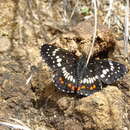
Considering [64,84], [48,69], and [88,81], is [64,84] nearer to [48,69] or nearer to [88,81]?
[88,81]

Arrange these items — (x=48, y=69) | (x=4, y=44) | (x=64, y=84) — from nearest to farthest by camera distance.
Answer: (x=64, y=84) → (x=48, y=69) → (x=4, y=44)

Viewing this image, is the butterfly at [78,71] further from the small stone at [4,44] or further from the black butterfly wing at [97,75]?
the small stone at [4,44]

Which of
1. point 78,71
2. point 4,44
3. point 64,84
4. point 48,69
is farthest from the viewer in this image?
point 4,44

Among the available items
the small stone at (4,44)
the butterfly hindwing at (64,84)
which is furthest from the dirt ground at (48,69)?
the butterfly hindwing at (64,84)

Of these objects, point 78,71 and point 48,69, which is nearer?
point 78,71

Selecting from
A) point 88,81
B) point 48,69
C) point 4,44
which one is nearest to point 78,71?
point 88,81

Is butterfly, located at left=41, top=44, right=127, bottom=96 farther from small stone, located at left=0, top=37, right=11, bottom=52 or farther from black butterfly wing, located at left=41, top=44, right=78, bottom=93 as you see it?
small stone, located at left=0, top=37, right=11, bottom=52

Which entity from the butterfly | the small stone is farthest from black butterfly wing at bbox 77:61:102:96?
the small stone

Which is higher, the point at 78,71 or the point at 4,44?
the point at 4,44
